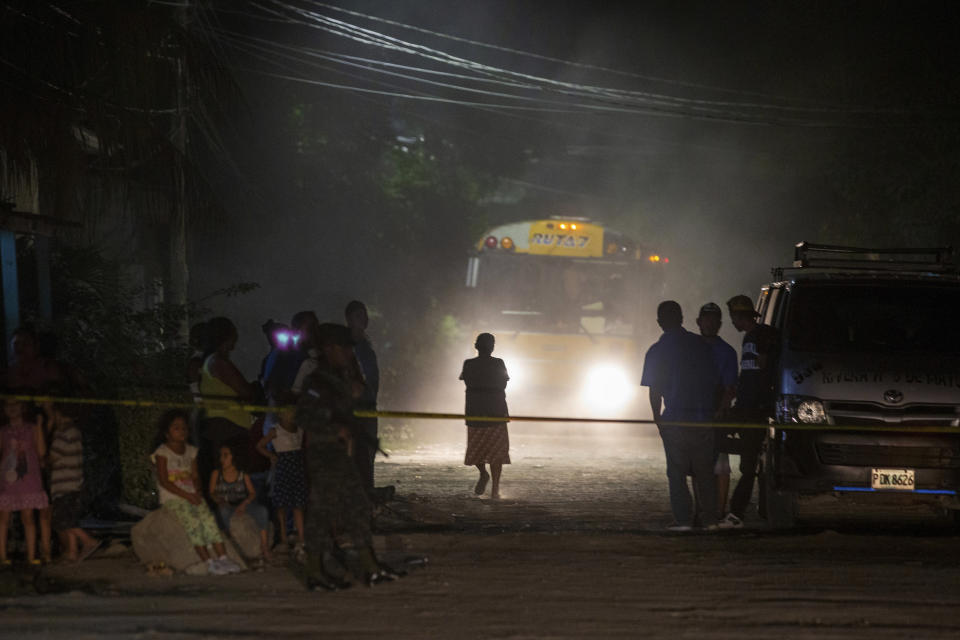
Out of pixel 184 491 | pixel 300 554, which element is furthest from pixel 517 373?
pixel 184 491

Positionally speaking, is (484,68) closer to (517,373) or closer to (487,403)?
(517,373)

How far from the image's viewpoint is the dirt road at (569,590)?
637 cm

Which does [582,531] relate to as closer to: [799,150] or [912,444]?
[912,444]

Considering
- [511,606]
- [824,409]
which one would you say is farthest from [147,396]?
[824,409]

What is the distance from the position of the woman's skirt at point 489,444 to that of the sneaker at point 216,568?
457cm

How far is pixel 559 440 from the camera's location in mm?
19953

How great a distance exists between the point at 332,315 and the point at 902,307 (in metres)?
26.1

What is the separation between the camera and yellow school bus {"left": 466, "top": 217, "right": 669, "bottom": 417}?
20.2 m

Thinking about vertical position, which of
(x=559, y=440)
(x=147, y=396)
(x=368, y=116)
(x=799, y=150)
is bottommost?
(x=559, y=440)

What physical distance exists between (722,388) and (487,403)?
288cm

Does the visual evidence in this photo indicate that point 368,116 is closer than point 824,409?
No

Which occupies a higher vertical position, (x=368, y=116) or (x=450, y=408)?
(x=368, y=116)

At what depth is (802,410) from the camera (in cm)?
963

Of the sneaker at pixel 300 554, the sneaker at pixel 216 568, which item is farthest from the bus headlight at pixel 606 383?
the sneaker at pixel 216 568
